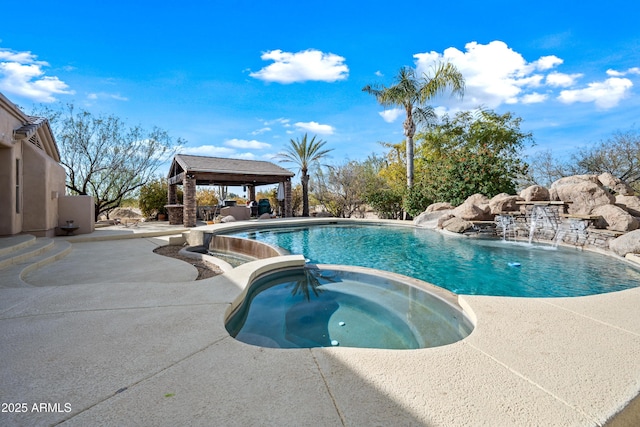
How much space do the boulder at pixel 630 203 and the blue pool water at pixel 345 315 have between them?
30.8 feet

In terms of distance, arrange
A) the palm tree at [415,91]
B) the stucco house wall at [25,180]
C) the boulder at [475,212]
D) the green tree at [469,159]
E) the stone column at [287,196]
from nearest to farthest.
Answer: the stucco house wall at [25,180], the boulder at [475,212], the green tree at [469,159], the palm tree at [415,91], the stone column at [287,196]

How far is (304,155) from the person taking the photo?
19391mm

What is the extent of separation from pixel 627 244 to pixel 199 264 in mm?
10372

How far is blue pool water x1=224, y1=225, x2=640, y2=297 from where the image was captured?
16.4 feet

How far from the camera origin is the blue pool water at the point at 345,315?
10.4 feet

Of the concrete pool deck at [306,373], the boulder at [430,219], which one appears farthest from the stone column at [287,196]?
the concrete pool deck at [306,373]

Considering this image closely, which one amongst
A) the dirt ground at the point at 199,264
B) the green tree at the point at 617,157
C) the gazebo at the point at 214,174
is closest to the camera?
the dirt ground at the point at 199,264

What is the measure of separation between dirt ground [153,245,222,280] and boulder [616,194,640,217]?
1204 cm

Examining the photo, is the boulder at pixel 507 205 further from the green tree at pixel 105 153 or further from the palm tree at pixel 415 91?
the green tree at pixel 105 153

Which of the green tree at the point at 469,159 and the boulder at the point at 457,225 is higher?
the green tree at the point at 469,159

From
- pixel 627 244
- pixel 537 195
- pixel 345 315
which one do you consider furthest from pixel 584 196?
pixel 345 315

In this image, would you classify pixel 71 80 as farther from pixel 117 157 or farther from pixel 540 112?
pixel 540 112

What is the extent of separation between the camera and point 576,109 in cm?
1550

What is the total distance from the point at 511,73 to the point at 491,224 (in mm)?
7928
